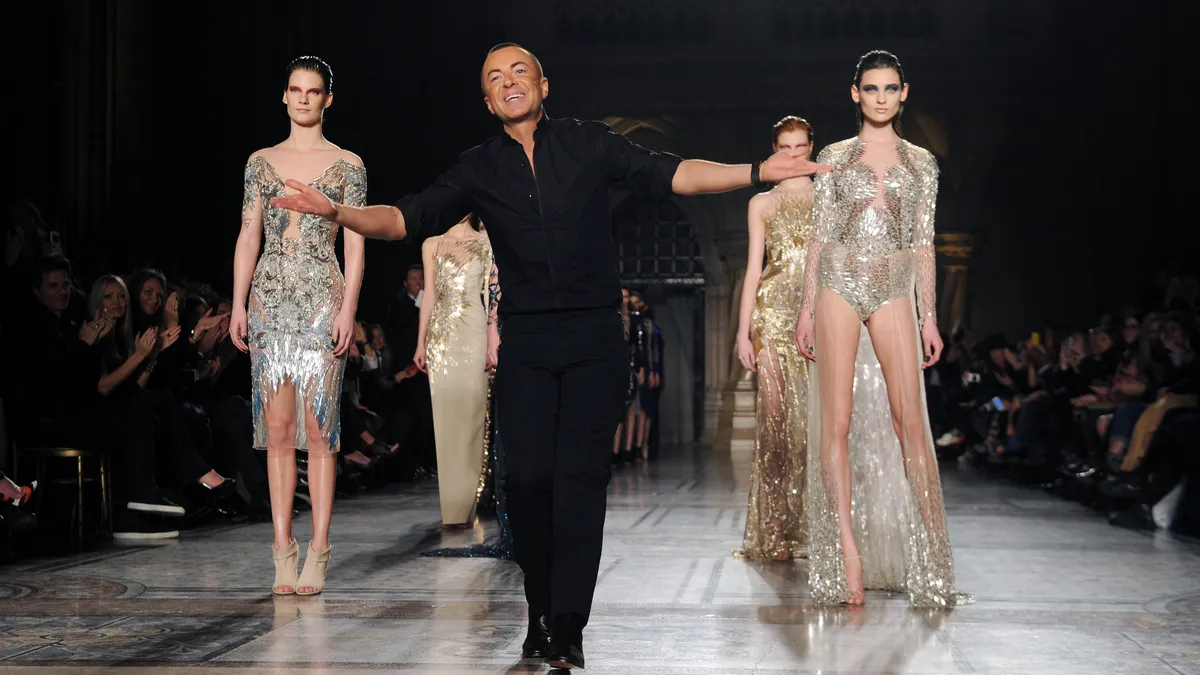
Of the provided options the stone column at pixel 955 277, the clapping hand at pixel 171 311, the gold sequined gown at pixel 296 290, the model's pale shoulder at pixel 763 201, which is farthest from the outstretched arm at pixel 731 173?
the stone column at pixel 955 277

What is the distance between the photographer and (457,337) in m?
6.79

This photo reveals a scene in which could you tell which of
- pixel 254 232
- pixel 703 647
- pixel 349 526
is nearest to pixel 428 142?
pixel 349 526

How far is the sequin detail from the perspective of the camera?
449 centimetres

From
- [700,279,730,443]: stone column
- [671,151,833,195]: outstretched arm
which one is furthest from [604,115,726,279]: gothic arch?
[671,151,833,195]: outstretched arm

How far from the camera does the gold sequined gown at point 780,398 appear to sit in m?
5.73

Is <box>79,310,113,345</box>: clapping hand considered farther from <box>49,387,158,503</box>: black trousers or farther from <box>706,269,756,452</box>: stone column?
<box>706,269,756,452</box>: stone column

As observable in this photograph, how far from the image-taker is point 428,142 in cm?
1289

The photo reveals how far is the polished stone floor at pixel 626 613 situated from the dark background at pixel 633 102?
10.6 feet

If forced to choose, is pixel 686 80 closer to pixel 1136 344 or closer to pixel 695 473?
pixel 695 473

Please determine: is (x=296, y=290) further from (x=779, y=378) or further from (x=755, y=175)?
(x=779, y=378)

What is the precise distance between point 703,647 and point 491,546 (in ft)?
7.44

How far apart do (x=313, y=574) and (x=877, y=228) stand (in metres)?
2.07

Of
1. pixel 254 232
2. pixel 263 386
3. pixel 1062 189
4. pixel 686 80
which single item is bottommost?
pixel 263 386

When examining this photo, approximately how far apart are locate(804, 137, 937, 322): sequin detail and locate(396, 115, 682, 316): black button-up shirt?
1.19 meters
